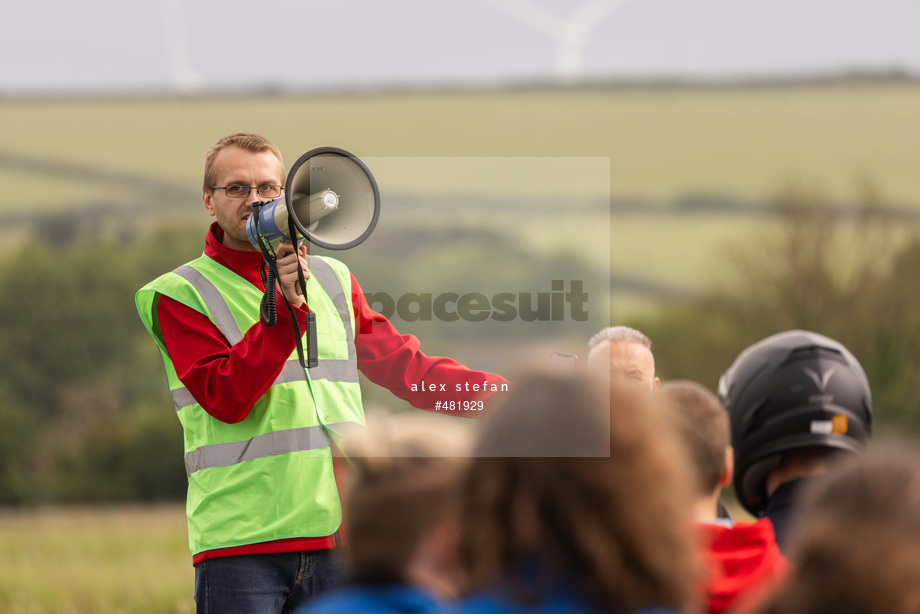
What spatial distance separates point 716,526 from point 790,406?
161 cm

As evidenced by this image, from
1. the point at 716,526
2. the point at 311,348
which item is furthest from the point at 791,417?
the point at 311,348

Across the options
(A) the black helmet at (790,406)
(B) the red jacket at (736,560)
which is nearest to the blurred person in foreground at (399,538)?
(B) the red jacket at (736,560)

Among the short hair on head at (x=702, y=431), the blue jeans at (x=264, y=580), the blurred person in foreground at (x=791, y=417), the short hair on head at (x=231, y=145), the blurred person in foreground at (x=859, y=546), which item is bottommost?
the blue jeans at (x=264, y=580)

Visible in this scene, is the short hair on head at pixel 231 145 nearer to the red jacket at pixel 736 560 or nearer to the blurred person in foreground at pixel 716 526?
the blurred person in foreground at pixel 716 526

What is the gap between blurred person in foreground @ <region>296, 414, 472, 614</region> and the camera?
1.99 m

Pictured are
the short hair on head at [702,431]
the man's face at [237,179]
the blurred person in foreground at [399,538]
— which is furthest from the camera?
the man's face at [237,179]

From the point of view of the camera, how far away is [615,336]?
416cm

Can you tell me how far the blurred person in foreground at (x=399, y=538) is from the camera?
1990 millimetres

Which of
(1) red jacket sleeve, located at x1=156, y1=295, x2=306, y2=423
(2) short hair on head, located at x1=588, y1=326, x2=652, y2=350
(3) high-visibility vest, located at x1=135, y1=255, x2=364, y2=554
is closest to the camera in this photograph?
(1) red jacket sleeve, located at x1=156, y1=295, x2=306, y2=423

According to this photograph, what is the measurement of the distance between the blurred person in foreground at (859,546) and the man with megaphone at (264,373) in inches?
78.2

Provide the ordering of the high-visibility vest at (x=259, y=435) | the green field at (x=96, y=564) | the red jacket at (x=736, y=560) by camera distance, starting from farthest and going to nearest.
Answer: the green field at (x=96, y=564) < the high-visibility vest at (x=259, y=435) < the red jacket at (x=736, y=560)

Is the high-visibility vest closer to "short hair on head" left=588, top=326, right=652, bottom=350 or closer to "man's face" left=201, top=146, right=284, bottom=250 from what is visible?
"man's face" left=201, top=146, right=284, bottom=250

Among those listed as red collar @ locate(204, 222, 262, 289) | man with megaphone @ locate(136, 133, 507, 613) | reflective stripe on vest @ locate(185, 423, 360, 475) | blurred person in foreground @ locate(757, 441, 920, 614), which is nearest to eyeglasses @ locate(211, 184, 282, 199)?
man with megaphone @ locate(136, 133, 507, 613)

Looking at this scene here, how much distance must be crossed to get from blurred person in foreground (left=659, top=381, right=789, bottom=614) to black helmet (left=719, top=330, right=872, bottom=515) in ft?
4.01
